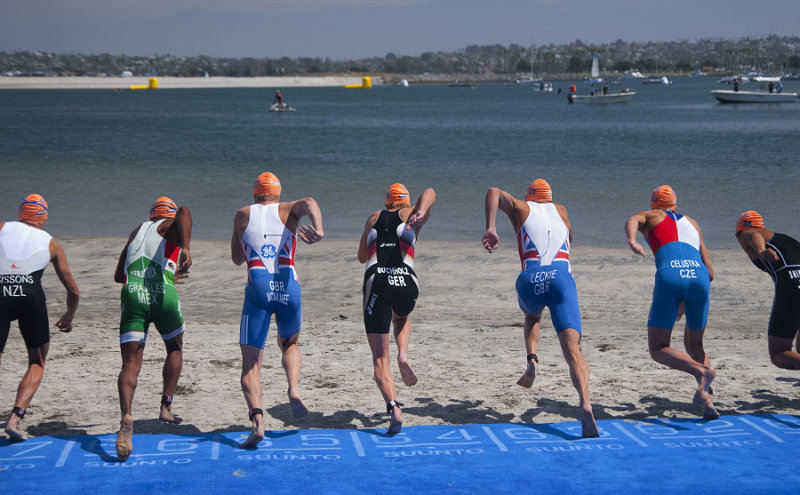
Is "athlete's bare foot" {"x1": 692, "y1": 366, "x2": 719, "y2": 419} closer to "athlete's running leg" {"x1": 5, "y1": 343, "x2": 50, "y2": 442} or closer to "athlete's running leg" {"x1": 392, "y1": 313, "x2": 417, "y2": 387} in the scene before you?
"athlete's running leg" {"x1": 392, "y1": 313, "x2": 417, "y2": 387}

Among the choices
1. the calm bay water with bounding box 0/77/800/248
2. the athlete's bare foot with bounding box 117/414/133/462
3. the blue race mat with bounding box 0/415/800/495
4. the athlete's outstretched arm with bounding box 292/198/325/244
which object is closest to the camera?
the blue race mat with bounding box 0/415/800/495

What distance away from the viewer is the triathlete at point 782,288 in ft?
22.6

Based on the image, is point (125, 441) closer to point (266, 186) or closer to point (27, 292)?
point (27, 292)

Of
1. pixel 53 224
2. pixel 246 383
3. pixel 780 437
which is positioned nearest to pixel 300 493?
pixel 246 383

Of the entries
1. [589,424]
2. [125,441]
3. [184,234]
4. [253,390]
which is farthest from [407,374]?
[125,441]

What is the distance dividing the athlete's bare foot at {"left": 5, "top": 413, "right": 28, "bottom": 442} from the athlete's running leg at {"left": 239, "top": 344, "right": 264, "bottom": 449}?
5.71ft

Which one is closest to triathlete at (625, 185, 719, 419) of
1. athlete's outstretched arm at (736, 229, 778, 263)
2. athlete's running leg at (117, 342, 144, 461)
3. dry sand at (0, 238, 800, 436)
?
athlete's outstretched arm at (736, 229, 778, 263)

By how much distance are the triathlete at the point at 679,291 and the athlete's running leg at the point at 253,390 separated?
323 cm

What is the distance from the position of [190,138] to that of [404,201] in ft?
164

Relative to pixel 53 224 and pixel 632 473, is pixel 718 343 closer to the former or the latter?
pixel 632 473

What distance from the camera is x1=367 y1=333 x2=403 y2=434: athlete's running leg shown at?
654 centimetres

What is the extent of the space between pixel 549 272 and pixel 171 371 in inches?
130

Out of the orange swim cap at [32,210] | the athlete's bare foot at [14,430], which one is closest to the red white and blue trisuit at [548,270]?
the orange swim cap at [32,210]

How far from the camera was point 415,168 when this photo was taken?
36.1 m
